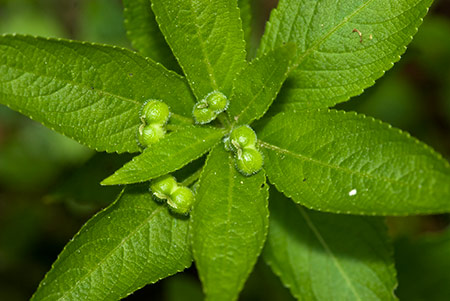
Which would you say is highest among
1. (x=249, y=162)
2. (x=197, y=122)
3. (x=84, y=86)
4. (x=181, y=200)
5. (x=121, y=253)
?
(x=84, y=86)

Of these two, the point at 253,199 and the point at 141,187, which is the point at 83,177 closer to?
the point at 141,187

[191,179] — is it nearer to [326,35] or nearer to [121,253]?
[121,253]

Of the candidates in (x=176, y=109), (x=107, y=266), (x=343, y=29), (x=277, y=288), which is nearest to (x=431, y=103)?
(x=277, y=288)

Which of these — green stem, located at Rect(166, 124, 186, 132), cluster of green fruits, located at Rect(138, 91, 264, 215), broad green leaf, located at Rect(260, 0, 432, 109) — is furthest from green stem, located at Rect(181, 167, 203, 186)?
broad green leaf, located at Rect(260, 0, 432, 109)

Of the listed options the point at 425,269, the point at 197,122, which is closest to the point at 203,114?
the point at 197,122

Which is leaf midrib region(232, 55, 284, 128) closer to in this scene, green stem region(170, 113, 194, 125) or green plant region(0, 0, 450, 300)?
green plant region(0, 0, 450, 300)

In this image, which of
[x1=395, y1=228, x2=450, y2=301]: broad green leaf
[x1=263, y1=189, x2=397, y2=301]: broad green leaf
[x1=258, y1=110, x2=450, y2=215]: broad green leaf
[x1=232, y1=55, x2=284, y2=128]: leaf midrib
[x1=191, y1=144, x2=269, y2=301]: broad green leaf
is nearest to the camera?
[x1=258, y1=110, x2=450, y2=215]: broad green leaf
